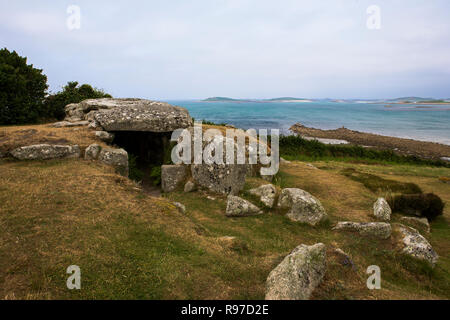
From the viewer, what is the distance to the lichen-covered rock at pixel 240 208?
10414 millimetres

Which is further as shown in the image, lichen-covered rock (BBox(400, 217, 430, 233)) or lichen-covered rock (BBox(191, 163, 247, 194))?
lichen-covered rock (BBox(191, 163, 247, 194))

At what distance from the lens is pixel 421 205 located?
12070 millimetres

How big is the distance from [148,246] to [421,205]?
12.2 meters

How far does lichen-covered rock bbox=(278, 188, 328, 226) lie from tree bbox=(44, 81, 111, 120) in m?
18.7

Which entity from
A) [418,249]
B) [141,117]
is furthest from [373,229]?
[141,117]

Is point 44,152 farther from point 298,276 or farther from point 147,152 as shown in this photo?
point 298,276

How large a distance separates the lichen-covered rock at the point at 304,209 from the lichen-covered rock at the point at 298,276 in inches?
182

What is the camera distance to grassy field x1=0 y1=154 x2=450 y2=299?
5.09m

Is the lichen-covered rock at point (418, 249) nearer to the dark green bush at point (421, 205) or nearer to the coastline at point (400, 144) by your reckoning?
the dark green bush at point (421, 205)

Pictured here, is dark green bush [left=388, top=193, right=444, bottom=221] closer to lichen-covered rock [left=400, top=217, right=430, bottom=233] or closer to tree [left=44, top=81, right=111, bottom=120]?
lichen-covered rock [left=400, top=217, right=430, bottom=233]

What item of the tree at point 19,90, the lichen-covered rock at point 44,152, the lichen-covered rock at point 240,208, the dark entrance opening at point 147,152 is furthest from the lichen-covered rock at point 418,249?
the tree at point 19,90

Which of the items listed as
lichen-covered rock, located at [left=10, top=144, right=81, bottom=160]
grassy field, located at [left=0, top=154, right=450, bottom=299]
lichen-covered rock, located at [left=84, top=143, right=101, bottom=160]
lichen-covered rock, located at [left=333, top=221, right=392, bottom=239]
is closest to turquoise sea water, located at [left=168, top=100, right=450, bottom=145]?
lichen-covered rock, located at [left=333, top=221, right=392, bottom=239]

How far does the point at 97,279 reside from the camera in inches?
206
